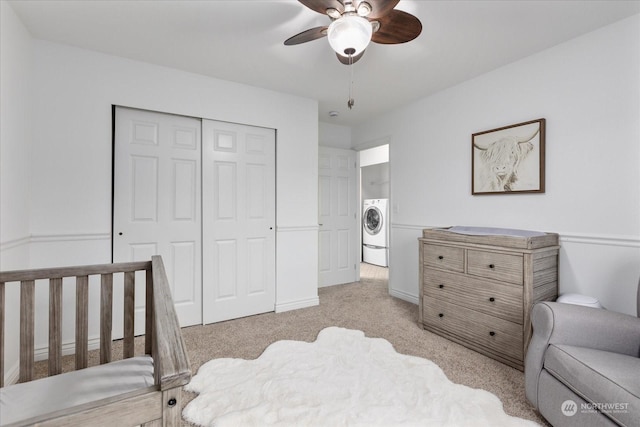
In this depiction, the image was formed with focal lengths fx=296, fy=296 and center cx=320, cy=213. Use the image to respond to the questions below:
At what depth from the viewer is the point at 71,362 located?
225cm

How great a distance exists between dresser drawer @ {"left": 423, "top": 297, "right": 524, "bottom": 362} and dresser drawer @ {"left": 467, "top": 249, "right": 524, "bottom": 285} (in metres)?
0.32

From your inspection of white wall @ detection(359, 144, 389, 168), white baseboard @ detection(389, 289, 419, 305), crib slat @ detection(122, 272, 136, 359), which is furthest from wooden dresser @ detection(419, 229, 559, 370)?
white wall @ detection(359, 144, 389, 168)

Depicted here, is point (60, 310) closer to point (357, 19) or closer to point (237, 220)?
point (237, 220)

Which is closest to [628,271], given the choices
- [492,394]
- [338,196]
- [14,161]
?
[492,394]

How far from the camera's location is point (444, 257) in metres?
2.67

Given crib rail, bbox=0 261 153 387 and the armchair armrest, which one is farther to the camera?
the armchair armrest

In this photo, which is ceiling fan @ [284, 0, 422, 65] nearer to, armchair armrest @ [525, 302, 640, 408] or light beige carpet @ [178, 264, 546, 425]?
armchair armrest @ [525, 302, 640, 408]

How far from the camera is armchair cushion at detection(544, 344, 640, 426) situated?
1.17m

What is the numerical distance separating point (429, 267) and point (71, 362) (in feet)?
10.00

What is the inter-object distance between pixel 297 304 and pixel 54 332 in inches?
90.4

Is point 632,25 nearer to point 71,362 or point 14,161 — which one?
point 14,161

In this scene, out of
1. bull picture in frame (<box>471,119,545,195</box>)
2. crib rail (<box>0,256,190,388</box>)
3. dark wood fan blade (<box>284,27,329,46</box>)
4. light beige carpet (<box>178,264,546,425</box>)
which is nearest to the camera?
crib rail (<box>0,256,190,388</box>)

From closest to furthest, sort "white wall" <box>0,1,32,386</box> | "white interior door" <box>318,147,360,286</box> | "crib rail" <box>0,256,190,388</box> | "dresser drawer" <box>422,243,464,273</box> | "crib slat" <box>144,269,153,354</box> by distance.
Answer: "crib rail" <box>0,256,190,388</box> < "crib slat" <box>144,269,153,354</box> < "white wall" <box>0,1,32,386</box> < "dresser drawer" <box>422,243,464,273</box> < "white interior door" <box>318,147,360,286</box>

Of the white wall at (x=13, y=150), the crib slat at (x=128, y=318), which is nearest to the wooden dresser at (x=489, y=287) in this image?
the crib slat at (x=128, y=318)
